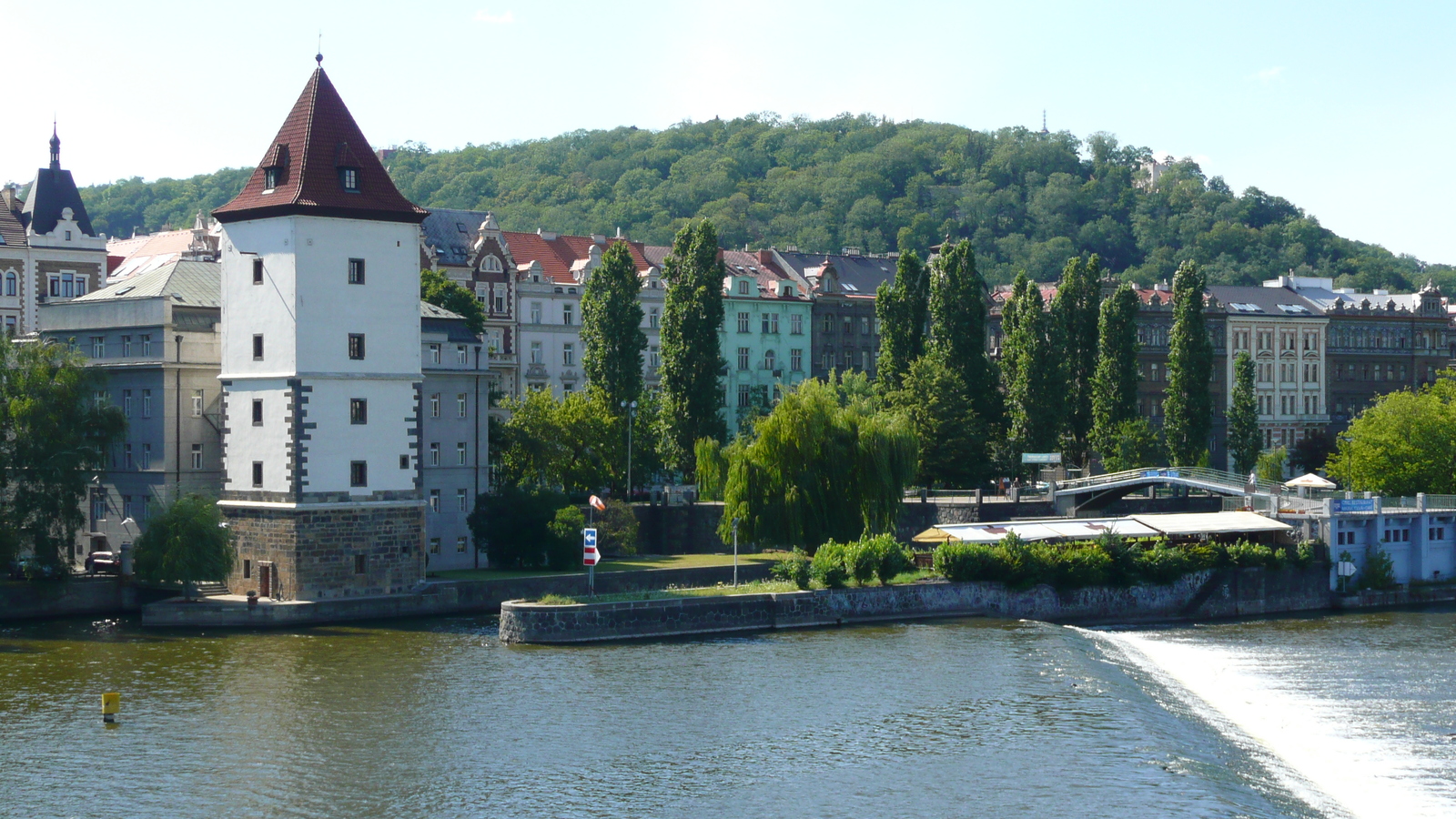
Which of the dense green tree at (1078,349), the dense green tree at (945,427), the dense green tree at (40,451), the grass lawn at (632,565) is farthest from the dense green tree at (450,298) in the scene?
the dense green tree at (1078,349)

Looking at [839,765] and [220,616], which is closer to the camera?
[839,765]

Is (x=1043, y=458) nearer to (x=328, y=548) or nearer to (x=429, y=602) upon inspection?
(x=429, y=602)

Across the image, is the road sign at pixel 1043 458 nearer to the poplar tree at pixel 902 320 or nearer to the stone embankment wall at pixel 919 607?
the poplar tree at pixel 902 320

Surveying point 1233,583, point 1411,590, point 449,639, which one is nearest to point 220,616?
point 449,639

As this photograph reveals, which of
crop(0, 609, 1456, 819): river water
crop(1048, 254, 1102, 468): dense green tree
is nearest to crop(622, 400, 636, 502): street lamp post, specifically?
crop(0, 609, 1456, 819): river water

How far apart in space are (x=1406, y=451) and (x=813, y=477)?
3506cm

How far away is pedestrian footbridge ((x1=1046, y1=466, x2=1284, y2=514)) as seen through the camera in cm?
8394

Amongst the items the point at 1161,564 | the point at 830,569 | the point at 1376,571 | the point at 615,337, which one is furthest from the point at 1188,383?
the point at 830,569

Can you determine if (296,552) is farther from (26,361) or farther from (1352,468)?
(1352,468)

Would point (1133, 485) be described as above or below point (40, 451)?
below

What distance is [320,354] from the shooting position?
210 feet

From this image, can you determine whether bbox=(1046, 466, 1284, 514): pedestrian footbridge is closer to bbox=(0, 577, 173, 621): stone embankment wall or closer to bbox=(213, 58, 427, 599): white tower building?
bbox=(213, 58, 427, 599): white tower building

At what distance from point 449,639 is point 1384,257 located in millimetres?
167833

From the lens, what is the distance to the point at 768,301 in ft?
375
